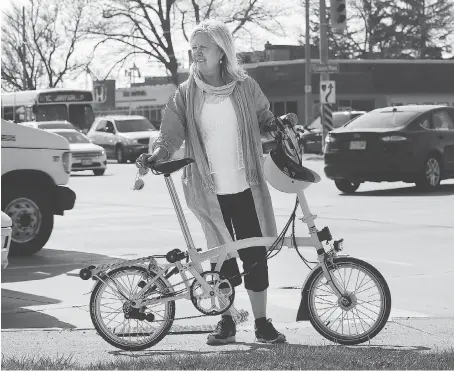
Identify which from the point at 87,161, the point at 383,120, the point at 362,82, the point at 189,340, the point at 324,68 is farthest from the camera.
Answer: the point at 362,82

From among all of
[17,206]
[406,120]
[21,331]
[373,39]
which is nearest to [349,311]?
[21,331]

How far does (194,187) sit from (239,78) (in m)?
0.65

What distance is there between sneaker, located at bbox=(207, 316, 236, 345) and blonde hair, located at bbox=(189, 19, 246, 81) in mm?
1354

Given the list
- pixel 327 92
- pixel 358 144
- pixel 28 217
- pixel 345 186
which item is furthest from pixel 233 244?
pixel 327 92

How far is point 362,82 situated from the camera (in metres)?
69.6

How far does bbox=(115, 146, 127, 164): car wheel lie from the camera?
125 ft

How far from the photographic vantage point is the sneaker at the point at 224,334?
636 cm

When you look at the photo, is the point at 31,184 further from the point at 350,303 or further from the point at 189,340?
the point at 350,303

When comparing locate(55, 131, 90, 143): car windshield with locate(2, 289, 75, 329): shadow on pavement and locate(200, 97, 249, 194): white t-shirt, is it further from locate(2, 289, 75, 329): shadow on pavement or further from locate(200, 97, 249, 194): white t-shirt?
locate(200, 97, 249, 194): white t-shirt

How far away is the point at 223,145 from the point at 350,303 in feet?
3.65

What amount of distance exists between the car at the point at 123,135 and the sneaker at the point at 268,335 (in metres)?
31.1

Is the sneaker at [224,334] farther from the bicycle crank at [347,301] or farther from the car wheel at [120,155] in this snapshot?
the car wheel at [120,155]

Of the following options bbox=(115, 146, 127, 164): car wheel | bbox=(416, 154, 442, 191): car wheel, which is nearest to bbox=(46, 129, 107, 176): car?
bbox=(115, 146, 127, 164): car wheel

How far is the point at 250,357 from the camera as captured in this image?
5.79 m
